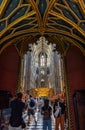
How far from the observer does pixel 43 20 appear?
7.68 metres

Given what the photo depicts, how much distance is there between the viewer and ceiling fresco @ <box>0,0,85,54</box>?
21.1 ft

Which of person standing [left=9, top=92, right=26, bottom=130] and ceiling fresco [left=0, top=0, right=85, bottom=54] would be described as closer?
person standing [left=9, top=92, right=26, bottom=130]

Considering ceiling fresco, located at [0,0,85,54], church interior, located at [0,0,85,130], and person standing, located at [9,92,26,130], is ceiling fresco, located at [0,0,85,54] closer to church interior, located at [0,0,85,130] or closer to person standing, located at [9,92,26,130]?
church interior, located at [0,0,85,130]

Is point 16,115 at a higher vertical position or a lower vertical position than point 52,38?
lower

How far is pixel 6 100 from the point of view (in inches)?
226

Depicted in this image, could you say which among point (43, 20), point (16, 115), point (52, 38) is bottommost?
point (16, 115)

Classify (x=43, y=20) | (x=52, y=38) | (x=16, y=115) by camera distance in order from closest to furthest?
1. (x=16, y=115)
2. (x=43, y=20)
3. (x=52, y=38)

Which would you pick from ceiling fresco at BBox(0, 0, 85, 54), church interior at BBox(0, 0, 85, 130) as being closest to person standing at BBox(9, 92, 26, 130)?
church interior at BBox(0, 0, 85, 130)

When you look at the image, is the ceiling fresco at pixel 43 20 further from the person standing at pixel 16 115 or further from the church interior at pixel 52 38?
the person standing at pixel 16 115

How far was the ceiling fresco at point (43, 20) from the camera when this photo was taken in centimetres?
642

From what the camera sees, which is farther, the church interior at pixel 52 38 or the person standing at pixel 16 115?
the church interior at pixel 52 38

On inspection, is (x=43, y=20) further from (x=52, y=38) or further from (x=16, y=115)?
(x=16, y=115)

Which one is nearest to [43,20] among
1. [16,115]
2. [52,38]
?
[52,38]

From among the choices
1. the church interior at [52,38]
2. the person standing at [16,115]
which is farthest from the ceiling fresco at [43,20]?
the person standing at [16,115]
